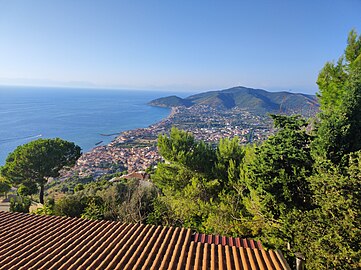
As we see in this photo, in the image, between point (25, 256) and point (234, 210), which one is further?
point (234, 210)

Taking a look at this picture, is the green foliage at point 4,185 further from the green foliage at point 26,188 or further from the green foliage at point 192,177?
the green foliage at point 192,177

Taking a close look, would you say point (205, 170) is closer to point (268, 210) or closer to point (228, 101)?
point (268, 210)

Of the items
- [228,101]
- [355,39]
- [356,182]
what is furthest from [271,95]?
[356,182]

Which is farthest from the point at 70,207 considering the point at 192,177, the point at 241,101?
the point at 241,101

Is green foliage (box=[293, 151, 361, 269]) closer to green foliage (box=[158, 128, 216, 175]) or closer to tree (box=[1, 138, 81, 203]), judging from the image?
green foliage (box=[158, 128, 216, 175])

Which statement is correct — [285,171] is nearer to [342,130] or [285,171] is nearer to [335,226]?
[342,130]

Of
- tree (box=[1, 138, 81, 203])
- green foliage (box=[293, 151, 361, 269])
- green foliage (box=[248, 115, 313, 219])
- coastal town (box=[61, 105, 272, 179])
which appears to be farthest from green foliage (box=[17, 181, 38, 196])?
green foliage (box=[293, 151, 361, 269])

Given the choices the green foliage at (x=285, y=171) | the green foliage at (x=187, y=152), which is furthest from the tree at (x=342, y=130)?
the green foliage at (x=187, y=152)
